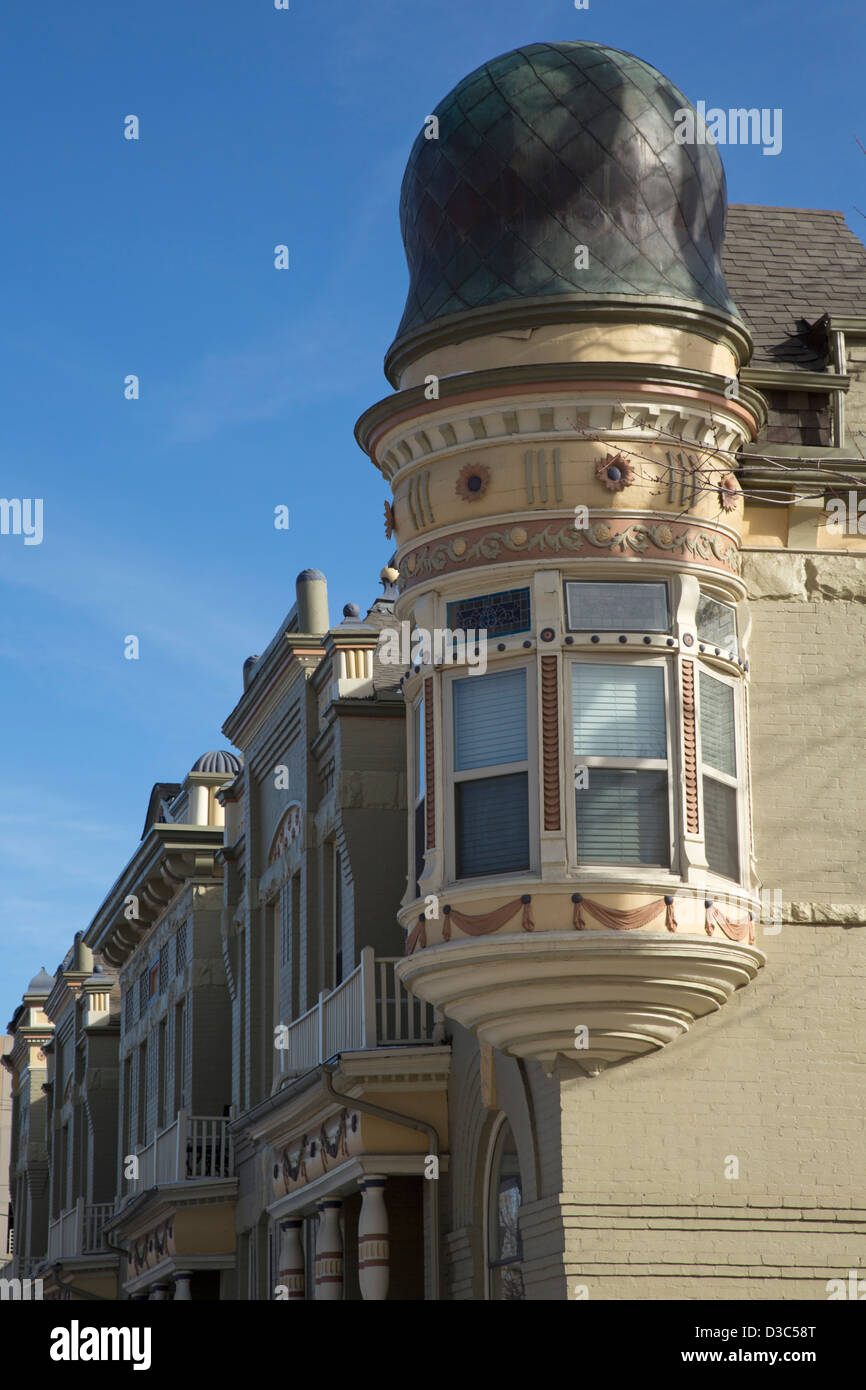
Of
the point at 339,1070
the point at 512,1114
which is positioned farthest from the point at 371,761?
the point at 512,1114

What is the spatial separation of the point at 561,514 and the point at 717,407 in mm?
1623

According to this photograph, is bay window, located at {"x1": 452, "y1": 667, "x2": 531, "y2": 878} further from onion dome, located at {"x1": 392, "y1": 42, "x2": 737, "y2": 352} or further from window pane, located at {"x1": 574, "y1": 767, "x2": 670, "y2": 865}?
onion dome, located at {"x1": 392, "y1": 42, "x2": 737, "y2": 352}

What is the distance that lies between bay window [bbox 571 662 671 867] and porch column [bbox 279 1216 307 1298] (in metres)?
8.92

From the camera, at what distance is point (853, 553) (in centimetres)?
1766

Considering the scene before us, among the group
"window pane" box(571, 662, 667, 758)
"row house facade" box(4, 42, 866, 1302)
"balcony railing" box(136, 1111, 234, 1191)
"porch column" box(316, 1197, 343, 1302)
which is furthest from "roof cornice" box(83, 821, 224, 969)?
"window pane" box(571, 662, 667, 758)

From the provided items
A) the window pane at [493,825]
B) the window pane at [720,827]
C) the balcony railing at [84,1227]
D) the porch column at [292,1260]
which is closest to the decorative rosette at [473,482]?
the window pane at [493,825]

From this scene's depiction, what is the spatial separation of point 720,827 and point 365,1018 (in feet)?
14.9

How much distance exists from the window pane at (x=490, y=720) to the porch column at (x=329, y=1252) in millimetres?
6611

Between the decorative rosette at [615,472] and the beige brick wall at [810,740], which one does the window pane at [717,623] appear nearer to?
the beige brick wall at [810,740]

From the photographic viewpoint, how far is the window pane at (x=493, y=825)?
52.2 feet

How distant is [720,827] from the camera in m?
16.3

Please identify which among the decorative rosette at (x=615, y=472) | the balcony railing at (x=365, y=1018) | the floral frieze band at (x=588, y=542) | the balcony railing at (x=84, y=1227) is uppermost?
the decorative rosette at (x=615, y=472)

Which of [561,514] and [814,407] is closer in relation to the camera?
[561,514]
